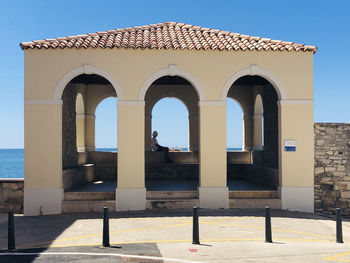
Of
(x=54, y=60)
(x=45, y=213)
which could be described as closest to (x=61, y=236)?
(x=45, y=213)

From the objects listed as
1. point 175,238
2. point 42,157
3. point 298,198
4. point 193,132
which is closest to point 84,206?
point 42,157

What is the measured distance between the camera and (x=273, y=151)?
14414mm

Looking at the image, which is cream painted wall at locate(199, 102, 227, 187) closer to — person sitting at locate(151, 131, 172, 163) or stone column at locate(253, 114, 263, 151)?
person sitting at locate(151, 131, 172, 163)

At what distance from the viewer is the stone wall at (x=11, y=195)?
1258cm

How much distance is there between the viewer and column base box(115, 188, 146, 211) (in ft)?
39.9

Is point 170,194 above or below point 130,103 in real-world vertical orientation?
→ below

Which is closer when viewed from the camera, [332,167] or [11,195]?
[11,195]

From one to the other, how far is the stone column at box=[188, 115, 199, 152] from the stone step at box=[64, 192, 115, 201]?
7.18 metres

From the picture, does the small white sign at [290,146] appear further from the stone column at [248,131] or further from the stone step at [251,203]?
the stone column at [248,131]

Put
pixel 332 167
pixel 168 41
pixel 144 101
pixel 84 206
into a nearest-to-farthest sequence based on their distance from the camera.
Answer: pixel 84 206, pixel 144 101, pixel 332 167, pixel 168 41

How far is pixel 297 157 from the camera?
1249cm

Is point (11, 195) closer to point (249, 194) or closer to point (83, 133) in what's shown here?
point (83, 133)

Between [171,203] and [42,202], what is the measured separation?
14.5 ft

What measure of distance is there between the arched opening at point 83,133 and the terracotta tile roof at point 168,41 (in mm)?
2028
